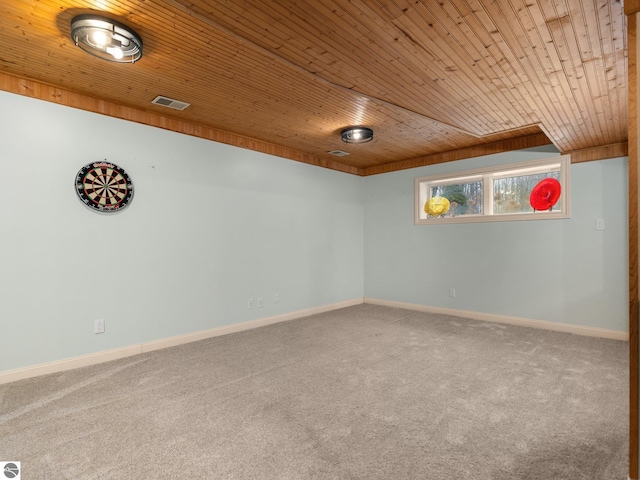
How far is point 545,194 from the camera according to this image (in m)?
4.55

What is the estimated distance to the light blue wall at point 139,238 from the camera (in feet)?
9.63

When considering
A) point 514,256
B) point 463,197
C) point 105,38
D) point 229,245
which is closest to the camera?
point 105,38

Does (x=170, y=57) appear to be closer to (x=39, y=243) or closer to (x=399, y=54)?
(x=399, y=54)

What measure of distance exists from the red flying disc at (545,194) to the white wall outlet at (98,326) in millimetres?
5400

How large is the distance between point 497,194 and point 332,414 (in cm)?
420

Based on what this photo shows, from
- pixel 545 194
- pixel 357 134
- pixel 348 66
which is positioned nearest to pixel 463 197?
pixel 545 194

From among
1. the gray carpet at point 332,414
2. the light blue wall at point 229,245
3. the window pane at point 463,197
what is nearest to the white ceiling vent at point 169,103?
the light blue wall at point 229,245

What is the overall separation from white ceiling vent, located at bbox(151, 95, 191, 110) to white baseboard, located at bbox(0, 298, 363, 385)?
251cm

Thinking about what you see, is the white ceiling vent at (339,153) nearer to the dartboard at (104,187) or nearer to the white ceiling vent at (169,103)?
the white ceiling vent at (169,103)

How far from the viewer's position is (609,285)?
13.4 ft

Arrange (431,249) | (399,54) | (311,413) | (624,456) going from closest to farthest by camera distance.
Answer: (624,456) → (311,413) → (399,54) → (431,249)

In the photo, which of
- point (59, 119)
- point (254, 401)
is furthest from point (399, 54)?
point (59, 119)

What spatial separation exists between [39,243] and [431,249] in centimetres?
501

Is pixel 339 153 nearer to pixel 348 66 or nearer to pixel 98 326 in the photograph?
pixel 348 66
